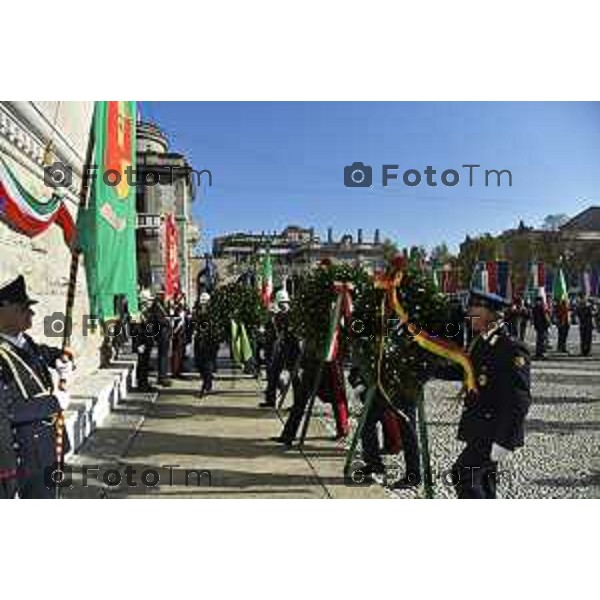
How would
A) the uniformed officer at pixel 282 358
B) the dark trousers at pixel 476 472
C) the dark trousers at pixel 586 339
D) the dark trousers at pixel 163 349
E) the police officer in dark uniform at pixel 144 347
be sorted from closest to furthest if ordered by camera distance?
1. the dark trousers at pixel 476 472
2. the uniformed officer at pixel 282 358
3. the police officer in dark uniform at pixel 144 347
4. the dark trousers at pixel 163 349
5. the dark trousers at pixel 586 339

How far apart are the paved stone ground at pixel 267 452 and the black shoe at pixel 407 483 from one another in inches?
4.7

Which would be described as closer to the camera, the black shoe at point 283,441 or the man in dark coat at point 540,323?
the black shoe at point 283,441

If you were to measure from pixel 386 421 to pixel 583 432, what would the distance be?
116 inches

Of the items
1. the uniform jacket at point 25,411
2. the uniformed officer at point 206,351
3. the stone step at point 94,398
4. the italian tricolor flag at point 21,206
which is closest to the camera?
the uniform jacket at point 25,411

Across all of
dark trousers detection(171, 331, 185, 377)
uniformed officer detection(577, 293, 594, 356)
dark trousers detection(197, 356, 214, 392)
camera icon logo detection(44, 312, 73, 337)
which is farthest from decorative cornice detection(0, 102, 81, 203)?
uniformed officer detection(577, 293, 594, 356)

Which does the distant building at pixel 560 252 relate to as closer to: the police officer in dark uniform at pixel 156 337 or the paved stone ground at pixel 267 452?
the police officer in dark uniform at pixel 156 337

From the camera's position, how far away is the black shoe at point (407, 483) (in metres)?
7.07

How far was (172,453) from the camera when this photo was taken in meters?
8.30

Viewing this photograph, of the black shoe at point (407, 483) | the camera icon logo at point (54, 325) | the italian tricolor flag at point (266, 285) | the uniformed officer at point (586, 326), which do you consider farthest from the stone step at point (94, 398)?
the uniformed officer at point (586, 326)

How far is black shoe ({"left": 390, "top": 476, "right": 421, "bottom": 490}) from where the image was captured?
23.2ft

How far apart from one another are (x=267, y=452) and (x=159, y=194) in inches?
339

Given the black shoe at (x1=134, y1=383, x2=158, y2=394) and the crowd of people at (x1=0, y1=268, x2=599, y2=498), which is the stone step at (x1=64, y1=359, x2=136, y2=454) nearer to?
the black shoe at (x1=134, y1=383, x2=158, y2=394)
